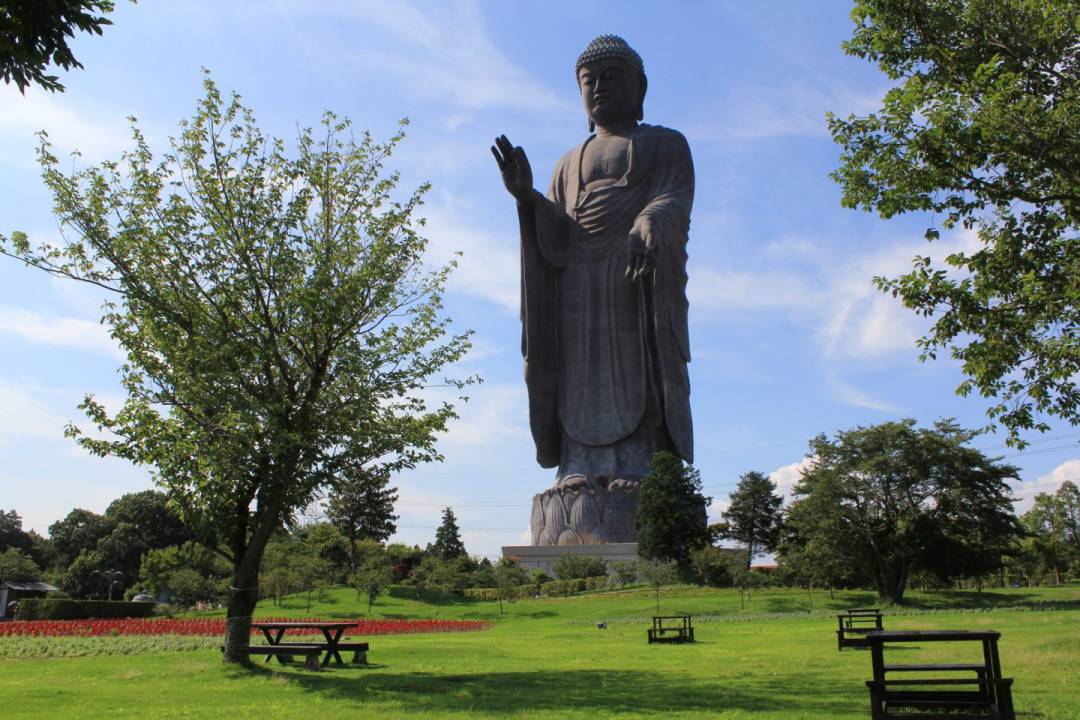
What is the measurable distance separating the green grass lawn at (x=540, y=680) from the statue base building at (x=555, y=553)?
18624mm

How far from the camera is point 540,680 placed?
33.6ft

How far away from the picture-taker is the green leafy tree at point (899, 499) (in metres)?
28.3

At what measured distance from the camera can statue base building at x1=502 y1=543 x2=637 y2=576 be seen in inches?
1447

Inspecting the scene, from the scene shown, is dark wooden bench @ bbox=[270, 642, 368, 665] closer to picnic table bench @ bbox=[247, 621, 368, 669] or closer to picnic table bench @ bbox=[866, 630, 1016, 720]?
picnic table bench @ bbox=[247, 621, 368, 669]

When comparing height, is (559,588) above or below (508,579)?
below

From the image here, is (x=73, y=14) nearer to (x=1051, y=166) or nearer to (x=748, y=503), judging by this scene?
(x=1051, y=166)

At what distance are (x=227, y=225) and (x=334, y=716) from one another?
6.72 meters

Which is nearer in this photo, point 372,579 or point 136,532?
point 372,579

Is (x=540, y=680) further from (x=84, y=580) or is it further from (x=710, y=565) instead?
(x=84, y=580)

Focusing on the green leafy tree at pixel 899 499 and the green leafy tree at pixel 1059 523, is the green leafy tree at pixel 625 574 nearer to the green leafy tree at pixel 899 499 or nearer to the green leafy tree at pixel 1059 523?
the green leafy tree at pixel 899 499

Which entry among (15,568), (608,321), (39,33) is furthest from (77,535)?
(39,33)

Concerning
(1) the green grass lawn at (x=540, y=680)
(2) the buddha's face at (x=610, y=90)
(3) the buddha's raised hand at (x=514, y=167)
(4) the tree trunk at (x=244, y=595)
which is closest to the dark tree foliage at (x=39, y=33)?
(1) the green grass lawn at (x=540, y=680)

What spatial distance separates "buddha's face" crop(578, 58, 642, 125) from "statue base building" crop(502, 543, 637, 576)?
18.0m

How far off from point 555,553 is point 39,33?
34.3m
